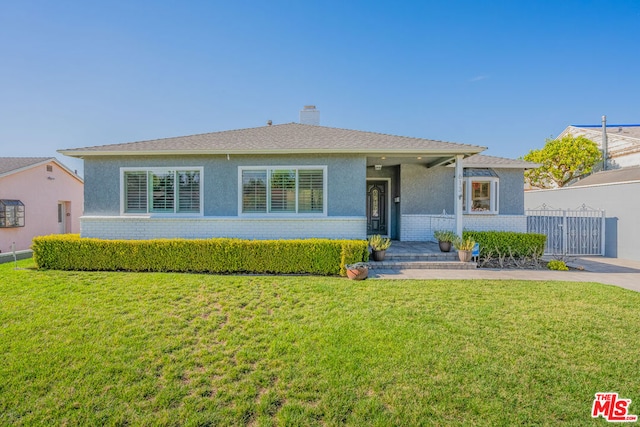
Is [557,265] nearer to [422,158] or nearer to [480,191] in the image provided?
[480,191]

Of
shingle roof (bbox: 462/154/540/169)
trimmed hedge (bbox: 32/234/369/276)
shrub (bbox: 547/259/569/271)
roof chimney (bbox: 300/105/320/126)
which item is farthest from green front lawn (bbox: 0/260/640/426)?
roof chimney (bbox: 300/105/320/126)

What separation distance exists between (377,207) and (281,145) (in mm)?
5827

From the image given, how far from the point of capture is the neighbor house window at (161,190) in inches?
369

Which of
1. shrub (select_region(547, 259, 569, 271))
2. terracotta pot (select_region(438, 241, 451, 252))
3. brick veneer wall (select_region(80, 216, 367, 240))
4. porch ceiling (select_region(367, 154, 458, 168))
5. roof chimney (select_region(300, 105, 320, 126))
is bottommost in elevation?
shrub (select_region(547, 259, 569, 271))

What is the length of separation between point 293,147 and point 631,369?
813cm

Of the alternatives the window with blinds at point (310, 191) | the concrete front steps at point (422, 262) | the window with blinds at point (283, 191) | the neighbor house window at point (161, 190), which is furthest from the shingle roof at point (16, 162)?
the concrete front steps at point (422, 262)

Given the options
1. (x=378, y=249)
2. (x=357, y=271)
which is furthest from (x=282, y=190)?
(x=357, y=271)

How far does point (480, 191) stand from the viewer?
39.4 feet

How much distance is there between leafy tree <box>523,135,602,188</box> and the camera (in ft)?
66.2

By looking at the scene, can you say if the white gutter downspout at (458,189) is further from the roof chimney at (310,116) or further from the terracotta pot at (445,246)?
the roof chimney at (310,116)

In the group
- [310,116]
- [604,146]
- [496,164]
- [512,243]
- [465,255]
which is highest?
[604,146]

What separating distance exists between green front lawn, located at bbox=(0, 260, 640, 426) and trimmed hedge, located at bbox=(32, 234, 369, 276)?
170 cm

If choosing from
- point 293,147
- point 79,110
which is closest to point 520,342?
point 293,147

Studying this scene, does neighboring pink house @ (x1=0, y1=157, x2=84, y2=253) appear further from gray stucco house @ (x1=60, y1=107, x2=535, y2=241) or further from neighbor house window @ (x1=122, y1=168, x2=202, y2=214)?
neighbor house window @ (x1=122, y1=168, x2=202, y2=214)
